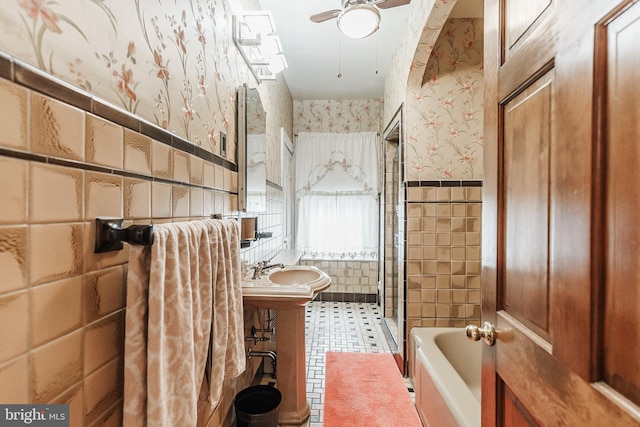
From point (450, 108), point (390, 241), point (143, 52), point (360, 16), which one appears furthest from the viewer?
point (390, 241)

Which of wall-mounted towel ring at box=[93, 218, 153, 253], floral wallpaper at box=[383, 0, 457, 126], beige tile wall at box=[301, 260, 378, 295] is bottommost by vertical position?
beige tile wall at box=[301, 260, 378, 295]

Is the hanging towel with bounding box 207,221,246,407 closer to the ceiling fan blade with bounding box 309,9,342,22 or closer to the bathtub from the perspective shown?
the bathtub

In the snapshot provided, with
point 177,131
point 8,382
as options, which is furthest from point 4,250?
point 177,131

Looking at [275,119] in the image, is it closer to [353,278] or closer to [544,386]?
[353,278]

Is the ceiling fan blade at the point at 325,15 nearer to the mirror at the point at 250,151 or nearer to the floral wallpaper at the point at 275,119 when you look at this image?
the mirror at the point at 250,151

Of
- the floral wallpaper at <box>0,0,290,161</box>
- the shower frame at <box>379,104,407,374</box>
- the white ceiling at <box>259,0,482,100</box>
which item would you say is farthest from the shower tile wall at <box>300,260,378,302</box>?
the floral wallpaper at <box>0,0,290,161</box>

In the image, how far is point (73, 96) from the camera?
2.02 feet

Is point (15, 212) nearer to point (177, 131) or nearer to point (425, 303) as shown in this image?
point (177, 131)

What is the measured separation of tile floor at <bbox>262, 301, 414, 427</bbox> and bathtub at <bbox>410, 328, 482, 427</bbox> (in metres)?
0.52

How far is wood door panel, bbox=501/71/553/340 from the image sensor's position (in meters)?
0.63

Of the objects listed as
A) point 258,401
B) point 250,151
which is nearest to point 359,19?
point 250,151

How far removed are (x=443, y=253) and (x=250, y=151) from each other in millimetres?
1637

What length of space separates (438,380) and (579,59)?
58.1 inches

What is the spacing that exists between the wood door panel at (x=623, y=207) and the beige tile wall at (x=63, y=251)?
3.14 feet
